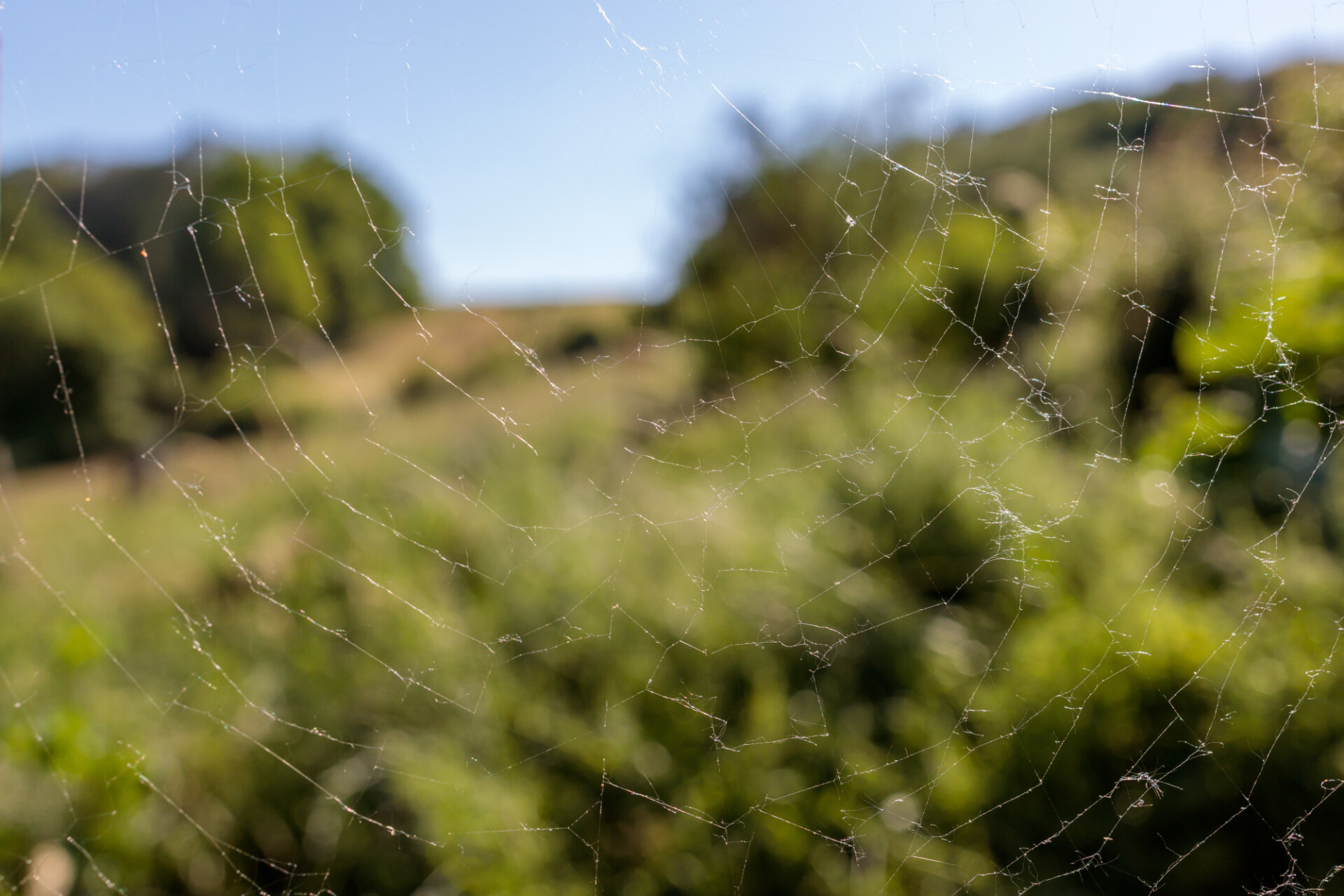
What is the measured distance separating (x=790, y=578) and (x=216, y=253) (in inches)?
57.8

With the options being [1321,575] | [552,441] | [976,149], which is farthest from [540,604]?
[552,441]

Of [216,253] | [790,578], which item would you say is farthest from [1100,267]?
[216,253]

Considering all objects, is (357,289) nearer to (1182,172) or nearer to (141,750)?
(141,750)

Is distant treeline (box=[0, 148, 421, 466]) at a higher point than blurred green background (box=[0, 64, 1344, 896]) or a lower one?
higher

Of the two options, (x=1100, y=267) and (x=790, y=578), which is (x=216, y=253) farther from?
(x=1100, y=267)

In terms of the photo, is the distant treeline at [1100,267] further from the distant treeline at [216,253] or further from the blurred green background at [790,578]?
the distant treeline at [216,253]

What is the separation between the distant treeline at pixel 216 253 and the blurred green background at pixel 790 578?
0.02 metres

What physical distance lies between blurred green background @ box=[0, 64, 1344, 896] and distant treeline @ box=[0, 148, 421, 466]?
0.02 m

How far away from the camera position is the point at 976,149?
1019 millimetres

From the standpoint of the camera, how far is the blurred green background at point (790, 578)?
3.15ft

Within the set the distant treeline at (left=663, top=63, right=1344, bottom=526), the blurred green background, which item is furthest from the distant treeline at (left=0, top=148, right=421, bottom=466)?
the distant treeline at (left=663, top=63, right=1344, bottom=526)

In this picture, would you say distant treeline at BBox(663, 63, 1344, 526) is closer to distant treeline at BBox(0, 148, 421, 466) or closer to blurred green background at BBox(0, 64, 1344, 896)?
blurred green background at BBox(0, 64, 1344, 896)

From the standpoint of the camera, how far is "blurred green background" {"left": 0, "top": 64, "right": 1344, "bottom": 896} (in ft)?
3.15

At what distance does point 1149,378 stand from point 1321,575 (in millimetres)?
912
